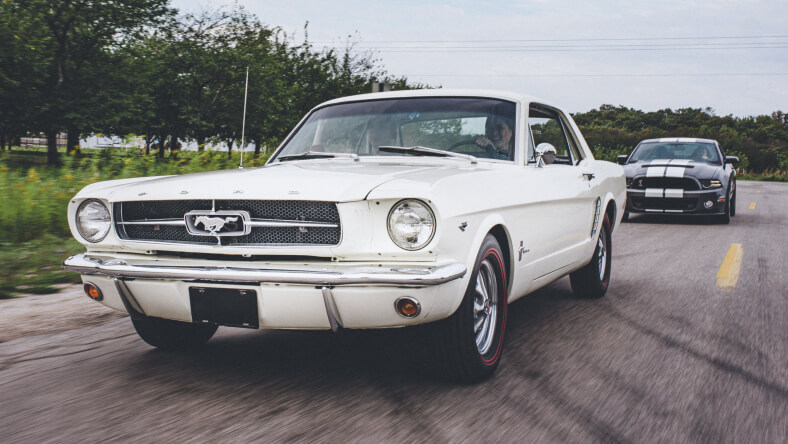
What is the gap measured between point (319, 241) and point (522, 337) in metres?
1.80

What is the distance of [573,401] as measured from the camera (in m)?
3.05

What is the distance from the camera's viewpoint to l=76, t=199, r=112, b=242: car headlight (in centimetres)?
348

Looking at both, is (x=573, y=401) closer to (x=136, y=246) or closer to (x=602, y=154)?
(x=136, y=246)

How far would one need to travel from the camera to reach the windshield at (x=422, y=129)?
4.18 meters

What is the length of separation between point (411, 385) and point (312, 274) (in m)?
0.79

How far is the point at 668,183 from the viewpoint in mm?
12383

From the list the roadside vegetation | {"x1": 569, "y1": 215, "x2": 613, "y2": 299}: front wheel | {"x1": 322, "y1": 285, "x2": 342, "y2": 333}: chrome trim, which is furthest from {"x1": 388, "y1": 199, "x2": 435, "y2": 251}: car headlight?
the roadside vegetation

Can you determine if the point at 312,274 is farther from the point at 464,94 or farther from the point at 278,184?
the point at 464,94

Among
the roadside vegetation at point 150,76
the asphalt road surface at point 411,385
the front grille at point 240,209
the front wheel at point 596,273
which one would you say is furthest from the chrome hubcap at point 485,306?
the roadside vegetation at point 150,76

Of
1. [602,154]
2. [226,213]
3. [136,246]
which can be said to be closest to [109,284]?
[136,246]

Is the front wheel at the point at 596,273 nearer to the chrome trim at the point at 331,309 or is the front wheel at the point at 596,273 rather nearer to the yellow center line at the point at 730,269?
the yellow center line at the point at 730,269

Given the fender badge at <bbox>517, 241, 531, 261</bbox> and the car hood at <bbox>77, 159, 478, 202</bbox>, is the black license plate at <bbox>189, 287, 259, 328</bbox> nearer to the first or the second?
the car hood at <bbox>77, 159, 478, 202</bbox>

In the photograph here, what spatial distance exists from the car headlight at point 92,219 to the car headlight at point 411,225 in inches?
60.8

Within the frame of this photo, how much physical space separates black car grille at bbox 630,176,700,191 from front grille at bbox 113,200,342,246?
35.2 ft
